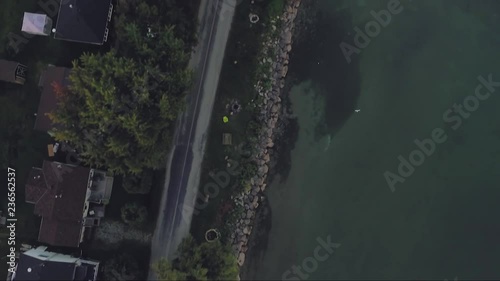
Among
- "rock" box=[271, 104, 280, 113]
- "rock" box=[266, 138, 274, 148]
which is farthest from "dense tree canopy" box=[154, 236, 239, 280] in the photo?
"rock" box=[271, 104, 280, 113]

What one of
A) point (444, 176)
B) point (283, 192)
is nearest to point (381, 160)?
point (444, 176)

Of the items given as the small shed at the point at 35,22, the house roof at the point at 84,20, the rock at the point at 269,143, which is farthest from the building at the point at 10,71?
the rock at the point at 269,143

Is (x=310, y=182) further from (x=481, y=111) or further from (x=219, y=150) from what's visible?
(x=481, y=111)

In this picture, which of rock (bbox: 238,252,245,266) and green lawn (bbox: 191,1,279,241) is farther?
rock (bbox: 238,252,245,266)

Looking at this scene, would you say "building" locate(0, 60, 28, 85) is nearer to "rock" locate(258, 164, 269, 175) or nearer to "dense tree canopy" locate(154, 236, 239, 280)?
"dense tree canopy" locate(154, 236, 239, 280)

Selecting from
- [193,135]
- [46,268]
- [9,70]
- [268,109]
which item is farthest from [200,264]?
[9,70]
